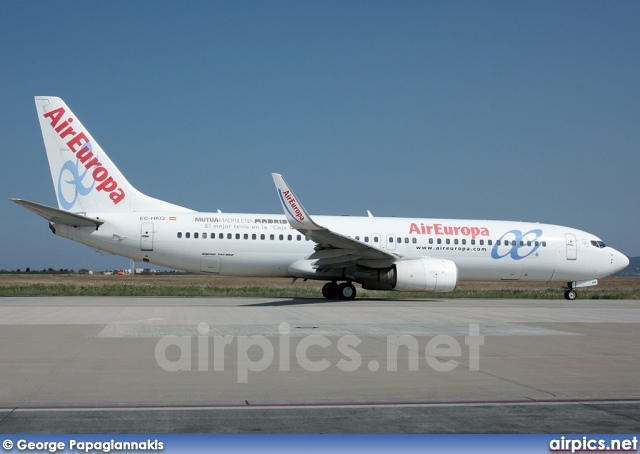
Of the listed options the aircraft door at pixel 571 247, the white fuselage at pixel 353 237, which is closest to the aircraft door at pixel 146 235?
the white fuselage at pixel 353 237

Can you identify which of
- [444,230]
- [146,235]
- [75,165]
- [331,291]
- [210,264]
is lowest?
[331,291]

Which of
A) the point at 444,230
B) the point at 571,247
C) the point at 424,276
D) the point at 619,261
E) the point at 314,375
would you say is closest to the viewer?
the point at 314,375

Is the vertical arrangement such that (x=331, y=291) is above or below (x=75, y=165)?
below

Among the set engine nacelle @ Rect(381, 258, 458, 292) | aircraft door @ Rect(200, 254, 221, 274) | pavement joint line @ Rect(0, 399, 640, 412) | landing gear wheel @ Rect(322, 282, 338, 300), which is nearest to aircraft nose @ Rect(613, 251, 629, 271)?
engine nacelle @ Rect(381, 258, 458, 292)

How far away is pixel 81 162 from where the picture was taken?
78.5ft

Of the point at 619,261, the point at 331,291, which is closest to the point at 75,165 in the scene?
Answer: the point at 331,291

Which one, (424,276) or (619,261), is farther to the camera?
(619,261)

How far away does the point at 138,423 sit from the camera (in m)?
5.74

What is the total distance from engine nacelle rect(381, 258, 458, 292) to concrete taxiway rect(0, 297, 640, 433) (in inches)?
271

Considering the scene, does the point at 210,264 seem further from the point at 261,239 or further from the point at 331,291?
the point at 331,291

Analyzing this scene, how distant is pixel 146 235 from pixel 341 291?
23.6 ft

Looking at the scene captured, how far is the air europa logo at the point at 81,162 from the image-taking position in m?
23.8

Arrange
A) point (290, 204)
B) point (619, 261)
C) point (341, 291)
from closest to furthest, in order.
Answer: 1. point (290, 204)
2. point (341, 291)
3. point (619, 261)

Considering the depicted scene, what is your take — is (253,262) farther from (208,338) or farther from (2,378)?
(2,378)
